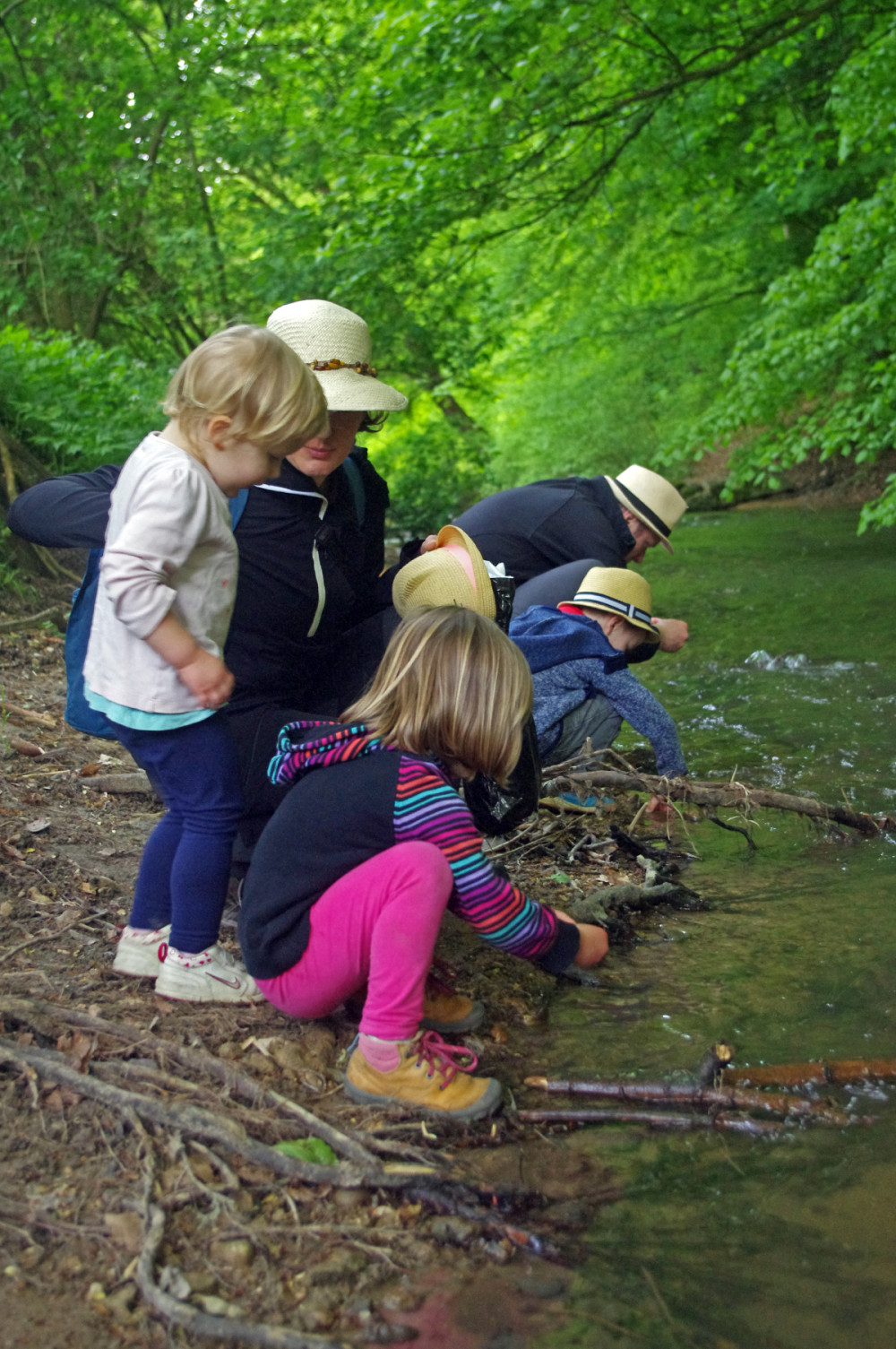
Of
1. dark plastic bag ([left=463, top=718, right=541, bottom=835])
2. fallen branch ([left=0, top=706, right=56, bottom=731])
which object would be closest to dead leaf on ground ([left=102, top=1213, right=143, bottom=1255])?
dark plastic bag ([left=463, top=718, right=541, bottom=835])

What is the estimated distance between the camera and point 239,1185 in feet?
5.96

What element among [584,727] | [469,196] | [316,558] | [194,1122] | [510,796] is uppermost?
[469,196]

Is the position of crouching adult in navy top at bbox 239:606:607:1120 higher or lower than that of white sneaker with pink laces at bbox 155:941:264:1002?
higher

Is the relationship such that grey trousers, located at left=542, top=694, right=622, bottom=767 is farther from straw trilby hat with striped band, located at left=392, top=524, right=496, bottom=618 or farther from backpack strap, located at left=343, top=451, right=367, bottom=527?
backpack strap, located at left=343, top=451, right=367, bottom=527

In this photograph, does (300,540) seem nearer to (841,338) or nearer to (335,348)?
(335,348)

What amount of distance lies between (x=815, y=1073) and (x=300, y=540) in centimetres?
189

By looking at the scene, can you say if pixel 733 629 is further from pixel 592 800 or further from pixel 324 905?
pixel 324 905

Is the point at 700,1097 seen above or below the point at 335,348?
below

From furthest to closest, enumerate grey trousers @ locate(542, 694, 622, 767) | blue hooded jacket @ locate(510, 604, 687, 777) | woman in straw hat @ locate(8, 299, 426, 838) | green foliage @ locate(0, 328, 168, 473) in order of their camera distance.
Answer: green foliage @ locate(0, 328, 168, 473), grey trousers @ locate(542, 694, 622, 767), blue hooded jacket @ locate(510, 604, 687, 777), woman in straw hat @ locate(8, 299, 426, 838)

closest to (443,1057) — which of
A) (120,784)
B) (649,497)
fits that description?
(120,784)

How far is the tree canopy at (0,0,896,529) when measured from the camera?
28.2ft

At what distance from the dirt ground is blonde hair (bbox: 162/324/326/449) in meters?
1.26

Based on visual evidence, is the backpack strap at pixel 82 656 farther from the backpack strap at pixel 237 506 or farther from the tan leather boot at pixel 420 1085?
the tan leather boot at pixel 420 1085

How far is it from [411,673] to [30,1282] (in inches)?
49.3
